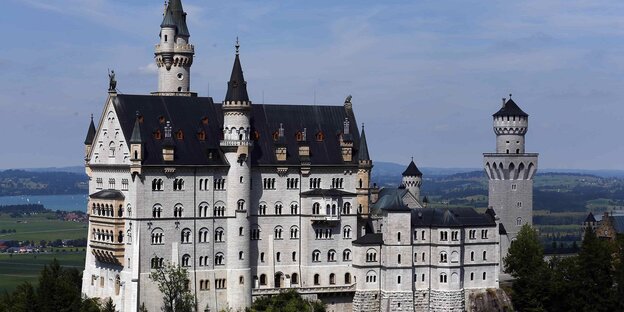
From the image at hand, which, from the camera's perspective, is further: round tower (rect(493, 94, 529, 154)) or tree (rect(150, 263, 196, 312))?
round tower (rect(493, 94, 529, 154))

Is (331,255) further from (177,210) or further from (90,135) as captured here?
(90,135)

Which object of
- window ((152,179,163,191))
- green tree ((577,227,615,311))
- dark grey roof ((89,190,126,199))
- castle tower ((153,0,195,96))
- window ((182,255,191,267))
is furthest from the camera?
castle tower ((153,0,195,96))

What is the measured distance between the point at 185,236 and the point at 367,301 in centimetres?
1883

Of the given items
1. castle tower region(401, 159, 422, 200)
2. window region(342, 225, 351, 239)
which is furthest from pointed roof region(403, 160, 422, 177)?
window region(342, 225, 351, 239)

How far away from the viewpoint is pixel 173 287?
380 ft

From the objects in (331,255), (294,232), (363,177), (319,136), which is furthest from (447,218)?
(294,232)

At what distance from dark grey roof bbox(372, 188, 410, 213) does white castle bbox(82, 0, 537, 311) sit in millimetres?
218

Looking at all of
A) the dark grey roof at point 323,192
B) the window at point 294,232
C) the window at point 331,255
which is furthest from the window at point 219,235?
the window at point 331,255

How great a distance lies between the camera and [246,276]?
121m

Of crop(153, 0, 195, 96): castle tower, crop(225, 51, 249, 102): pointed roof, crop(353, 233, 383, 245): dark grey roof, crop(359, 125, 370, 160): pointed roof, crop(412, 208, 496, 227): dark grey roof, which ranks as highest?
crop(153, 0, 195, 96): castle tower

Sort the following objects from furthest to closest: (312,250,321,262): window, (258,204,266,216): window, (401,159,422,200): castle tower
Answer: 1. (401,159,422,200): castle tower
2. (312,250,321,262): window
3. (258,204,266,216): window

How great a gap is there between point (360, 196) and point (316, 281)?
9225 mm

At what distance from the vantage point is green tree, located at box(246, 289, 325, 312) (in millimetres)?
119438

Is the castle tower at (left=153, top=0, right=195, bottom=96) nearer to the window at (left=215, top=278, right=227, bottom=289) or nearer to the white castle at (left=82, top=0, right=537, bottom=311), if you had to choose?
the white castle at (left=82, top=0, right=537, bottom=311)
